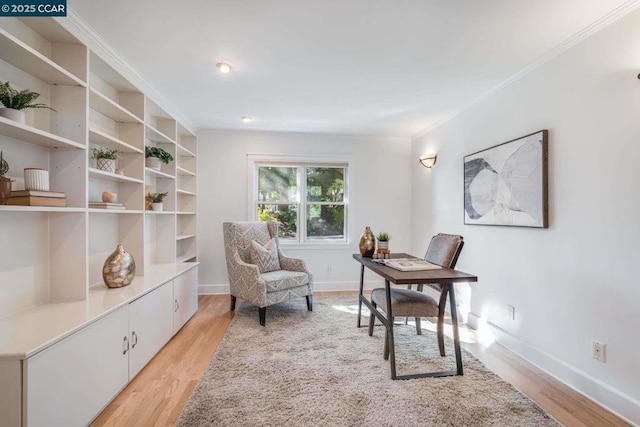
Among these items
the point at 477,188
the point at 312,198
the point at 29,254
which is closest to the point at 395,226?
the point at 312,198

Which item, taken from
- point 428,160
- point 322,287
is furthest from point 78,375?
point 428,160

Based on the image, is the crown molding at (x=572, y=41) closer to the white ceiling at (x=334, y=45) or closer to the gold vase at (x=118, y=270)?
the white ceiling at (x=334, y=45)

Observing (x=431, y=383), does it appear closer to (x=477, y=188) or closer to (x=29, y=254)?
(x=477, y=188)

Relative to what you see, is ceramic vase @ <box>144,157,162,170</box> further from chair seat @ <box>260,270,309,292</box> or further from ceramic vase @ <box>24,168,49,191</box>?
chair seat @ <box>260,270,309,292</box>

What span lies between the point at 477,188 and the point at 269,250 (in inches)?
92.9

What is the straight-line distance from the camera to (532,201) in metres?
2.34

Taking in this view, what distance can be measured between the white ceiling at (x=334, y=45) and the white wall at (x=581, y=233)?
0.27m

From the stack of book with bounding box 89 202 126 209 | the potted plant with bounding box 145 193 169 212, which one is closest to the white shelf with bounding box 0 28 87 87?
the stack of book with bounding box 89 202 126 209

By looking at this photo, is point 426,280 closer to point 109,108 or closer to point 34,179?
point 34,179

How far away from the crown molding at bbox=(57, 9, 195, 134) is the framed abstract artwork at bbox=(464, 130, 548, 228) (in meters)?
3.23

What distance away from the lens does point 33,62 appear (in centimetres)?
166

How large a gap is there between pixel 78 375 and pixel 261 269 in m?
1.99

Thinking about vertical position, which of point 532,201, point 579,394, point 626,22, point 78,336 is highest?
point 626,22

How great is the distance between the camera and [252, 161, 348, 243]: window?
449cm
